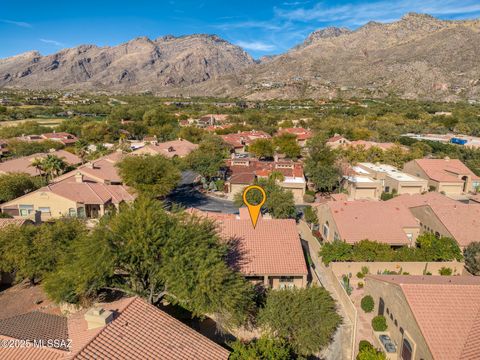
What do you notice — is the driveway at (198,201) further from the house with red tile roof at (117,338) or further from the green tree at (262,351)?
the green tree at (262,351)

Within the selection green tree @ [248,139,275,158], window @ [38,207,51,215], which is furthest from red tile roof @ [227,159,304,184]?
window @ [38,207,51,215]

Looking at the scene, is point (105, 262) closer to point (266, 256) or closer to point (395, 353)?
point (266, 256)

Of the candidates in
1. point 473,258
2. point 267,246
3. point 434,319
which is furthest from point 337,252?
point 473,258

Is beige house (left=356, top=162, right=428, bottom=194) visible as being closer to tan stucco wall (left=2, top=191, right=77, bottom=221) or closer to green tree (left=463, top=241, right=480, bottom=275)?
green tree (left=463, top=241, right=480, bottom=275)

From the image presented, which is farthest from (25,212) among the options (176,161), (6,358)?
(6,358)

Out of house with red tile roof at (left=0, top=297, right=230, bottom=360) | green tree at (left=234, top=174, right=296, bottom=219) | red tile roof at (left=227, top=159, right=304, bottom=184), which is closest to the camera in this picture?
house with red tile roof at (left=0, top=297, right=230, bottom=360)

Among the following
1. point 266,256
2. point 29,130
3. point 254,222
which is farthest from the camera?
point 29,130
